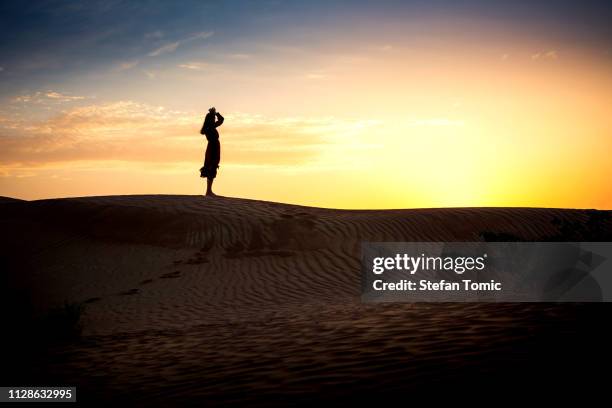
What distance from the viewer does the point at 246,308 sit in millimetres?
11305

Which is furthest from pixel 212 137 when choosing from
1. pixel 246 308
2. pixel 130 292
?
pixel 246 308

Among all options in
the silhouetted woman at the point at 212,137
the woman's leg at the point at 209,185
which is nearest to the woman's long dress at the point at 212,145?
the silhouetted woman at the point at 212,137

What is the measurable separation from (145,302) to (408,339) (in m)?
8.39

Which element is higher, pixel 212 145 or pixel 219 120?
pixel 219 120

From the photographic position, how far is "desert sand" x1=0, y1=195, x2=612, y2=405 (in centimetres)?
470

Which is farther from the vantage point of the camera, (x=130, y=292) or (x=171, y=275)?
(x=171, y=275)

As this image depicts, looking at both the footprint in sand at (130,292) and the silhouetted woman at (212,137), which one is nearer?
the footprint in sand at (130,292)

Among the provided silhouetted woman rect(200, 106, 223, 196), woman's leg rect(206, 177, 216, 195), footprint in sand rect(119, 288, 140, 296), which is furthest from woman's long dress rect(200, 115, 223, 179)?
footprint in sand rect(119, 288, 140, 296)

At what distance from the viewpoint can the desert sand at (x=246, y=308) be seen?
470cm

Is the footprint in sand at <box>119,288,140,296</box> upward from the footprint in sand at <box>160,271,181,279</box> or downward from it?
downward

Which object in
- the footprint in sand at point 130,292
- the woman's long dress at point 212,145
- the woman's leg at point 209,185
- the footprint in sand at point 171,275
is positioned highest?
the woman's long dress at point 212,145

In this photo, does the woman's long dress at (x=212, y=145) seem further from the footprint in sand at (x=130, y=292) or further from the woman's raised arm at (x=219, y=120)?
the footprint in sand at (x=130, y=292)

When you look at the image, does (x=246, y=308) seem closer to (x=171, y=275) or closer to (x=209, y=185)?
(x=171, y=275)

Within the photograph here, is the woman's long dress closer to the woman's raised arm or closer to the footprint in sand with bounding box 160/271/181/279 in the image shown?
the woman's raised arm
